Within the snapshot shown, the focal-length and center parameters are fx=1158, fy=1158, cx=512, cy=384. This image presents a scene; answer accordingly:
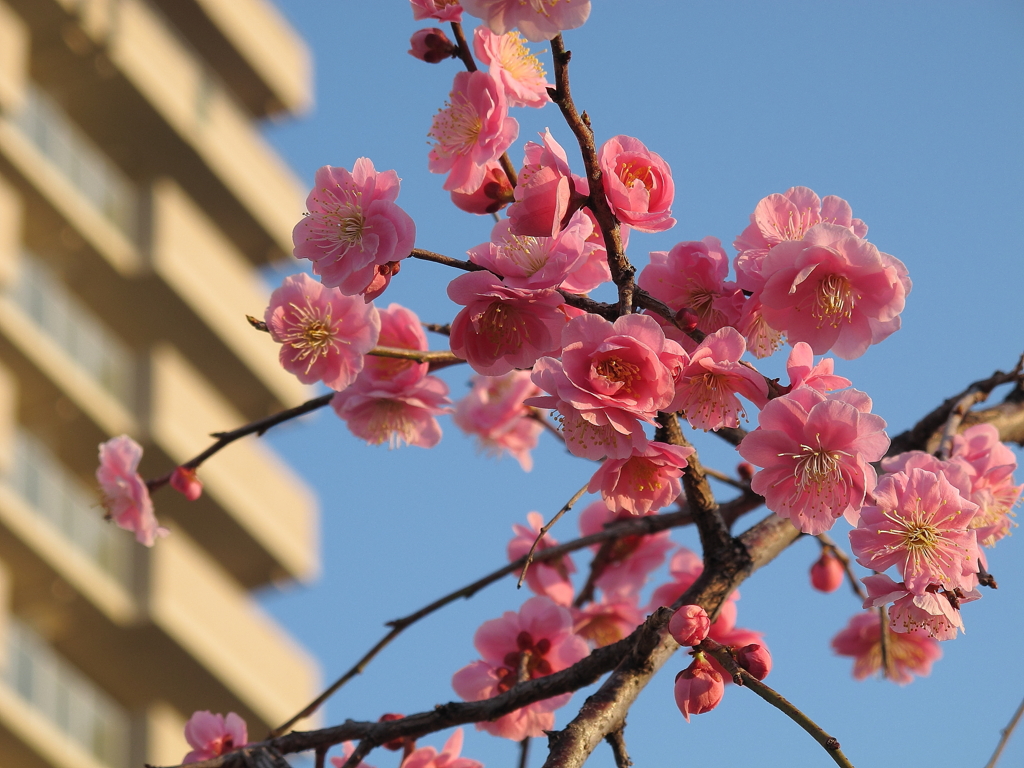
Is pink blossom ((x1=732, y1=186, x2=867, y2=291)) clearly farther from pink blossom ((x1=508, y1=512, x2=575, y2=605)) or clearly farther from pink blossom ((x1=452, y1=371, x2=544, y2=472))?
pink blossom ((x1=452, y1=371, x2=544, y2=472))

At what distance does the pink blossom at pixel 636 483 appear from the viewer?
40.1 inches

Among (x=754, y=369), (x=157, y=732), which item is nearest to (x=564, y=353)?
(x=754, y=369)

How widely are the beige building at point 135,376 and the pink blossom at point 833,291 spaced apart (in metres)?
6.49

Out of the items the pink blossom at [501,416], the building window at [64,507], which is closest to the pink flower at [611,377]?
the pink blossom at [501,416]

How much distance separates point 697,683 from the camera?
0.97 metres

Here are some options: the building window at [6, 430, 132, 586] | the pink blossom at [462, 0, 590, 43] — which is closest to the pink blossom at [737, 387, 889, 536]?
the pink blossom at [462, 0, 590, 43]

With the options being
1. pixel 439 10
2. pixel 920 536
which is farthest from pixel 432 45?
pixel 920 536

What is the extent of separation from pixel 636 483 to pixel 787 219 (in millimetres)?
274

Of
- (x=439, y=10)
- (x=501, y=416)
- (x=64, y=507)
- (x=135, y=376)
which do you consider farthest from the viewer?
(x=135, y=376)

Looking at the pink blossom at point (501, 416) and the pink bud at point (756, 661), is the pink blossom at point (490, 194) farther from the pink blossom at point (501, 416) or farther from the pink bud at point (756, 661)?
the pink blossom at point (501, 416)

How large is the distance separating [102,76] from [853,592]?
7709 millimetres

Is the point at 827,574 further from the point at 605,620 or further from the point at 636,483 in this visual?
the point at 636,483

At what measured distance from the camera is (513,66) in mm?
1194

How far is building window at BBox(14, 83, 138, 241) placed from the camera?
8000mm
